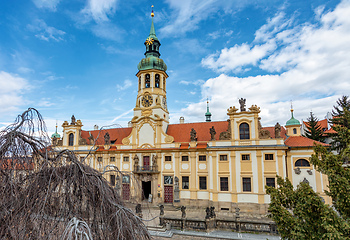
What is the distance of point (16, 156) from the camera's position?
382 cm

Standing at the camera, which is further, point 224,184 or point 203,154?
point 203,154

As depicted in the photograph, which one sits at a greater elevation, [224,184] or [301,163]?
[301,163]

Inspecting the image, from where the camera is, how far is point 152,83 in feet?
103

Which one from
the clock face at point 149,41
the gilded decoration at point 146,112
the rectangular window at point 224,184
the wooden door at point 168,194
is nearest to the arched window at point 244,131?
the rectangular window at point 224,184

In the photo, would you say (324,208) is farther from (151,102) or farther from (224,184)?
(151,102)

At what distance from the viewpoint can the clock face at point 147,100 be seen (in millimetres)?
30828

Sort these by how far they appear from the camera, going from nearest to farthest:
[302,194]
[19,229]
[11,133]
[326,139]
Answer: [19,229], [11,133], [302,194], [326,139]

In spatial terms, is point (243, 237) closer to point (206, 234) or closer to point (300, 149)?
point (206, 234)

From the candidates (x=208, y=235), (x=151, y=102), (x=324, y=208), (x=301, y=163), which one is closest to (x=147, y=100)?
(x=151, y=102)

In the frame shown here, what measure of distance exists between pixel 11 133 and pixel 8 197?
1.10 meters

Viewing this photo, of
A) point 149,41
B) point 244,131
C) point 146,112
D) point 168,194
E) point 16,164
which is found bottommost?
point 168,194

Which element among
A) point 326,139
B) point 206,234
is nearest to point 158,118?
point 206,234

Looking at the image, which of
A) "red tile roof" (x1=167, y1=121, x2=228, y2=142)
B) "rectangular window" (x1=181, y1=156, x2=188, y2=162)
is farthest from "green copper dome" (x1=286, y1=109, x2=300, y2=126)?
"rectangular window" (x1=181, y1=156, x2=188, y2=162)

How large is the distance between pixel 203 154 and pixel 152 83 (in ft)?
43.0
